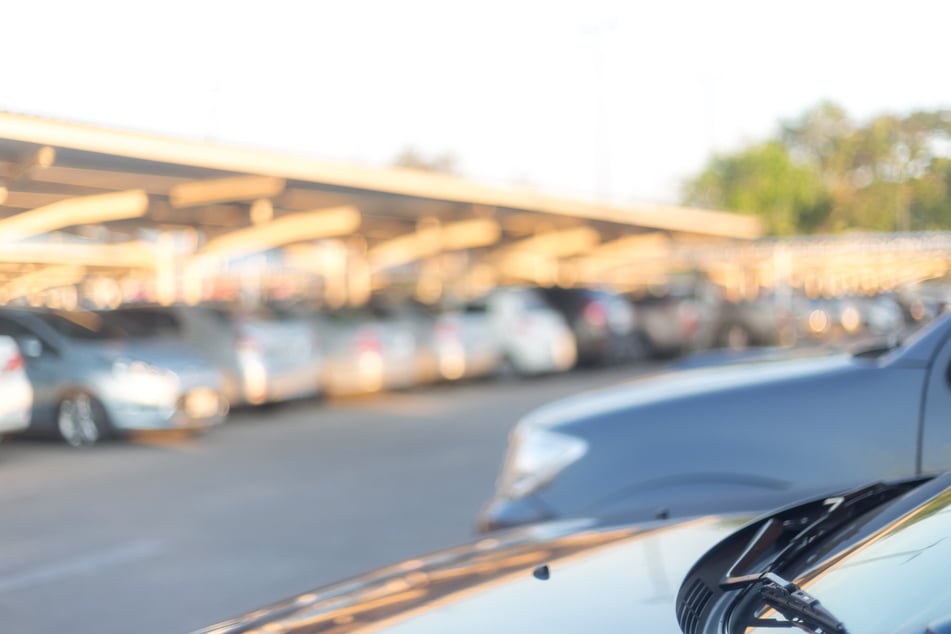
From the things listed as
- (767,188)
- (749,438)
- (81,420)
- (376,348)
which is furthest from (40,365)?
(767,188)

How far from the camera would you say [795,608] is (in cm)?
220

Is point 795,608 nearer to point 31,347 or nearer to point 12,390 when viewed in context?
point 12,390

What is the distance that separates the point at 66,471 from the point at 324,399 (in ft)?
21.7

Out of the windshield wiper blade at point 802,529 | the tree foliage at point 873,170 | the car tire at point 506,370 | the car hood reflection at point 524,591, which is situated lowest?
the car tire at point 506,370

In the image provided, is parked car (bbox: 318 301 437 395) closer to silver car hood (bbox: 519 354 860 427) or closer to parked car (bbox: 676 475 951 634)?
silver car hood (bbox: 519 354 860 427)

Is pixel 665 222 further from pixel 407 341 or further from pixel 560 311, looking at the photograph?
pixel 407 341

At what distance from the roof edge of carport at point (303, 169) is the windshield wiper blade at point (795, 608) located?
1173cm

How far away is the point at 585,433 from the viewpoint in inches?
189

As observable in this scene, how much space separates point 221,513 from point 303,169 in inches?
391

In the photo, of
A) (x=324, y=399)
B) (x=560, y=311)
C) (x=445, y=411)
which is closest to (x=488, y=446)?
(x=445, y=411)

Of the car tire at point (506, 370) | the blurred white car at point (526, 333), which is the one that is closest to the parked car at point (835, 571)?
the blurred white car at point (526, 333)

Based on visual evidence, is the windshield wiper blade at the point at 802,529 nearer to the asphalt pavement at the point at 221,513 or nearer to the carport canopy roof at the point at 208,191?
the asphalt pavement at the point at 221,513

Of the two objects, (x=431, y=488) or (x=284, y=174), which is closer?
(x=431, y=488)

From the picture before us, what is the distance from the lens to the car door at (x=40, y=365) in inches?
476
